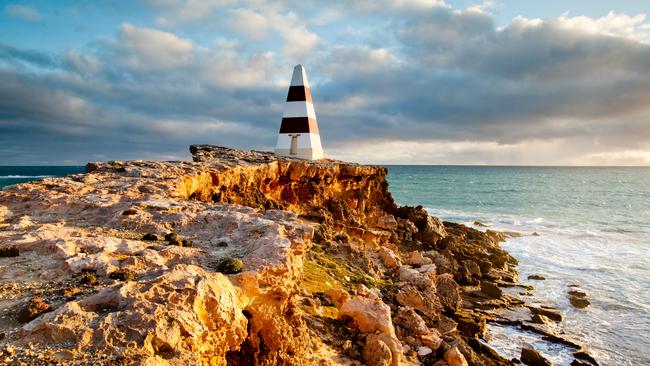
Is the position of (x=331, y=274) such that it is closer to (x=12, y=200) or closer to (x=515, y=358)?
(x=515, y=358)

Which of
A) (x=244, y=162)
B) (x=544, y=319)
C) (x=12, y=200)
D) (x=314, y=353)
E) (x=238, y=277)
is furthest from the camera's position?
(x=244, y=162)

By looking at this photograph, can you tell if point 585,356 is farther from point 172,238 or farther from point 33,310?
point 33,310

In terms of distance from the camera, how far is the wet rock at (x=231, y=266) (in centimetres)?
671

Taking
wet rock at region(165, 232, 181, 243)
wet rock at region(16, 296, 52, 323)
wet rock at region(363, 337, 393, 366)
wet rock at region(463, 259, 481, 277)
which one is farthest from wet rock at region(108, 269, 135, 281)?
wet rock at region(463, 259, 481, 277)

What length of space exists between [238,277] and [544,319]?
15.7 metres

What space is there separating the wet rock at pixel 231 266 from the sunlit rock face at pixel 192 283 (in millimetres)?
17

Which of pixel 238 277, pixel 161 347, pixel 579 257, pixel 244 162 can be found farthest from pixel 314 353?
pixel 579 257

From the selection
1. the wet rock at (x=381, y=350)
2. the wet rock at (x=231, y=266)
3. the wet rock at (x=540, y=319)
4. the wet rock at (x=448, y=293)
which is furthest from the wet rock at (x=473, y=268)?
the wet rock at (x=231, y=266)

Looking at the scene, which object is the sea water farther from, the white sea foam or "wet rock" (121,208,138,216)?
"wet rock" (121,208,138,216)

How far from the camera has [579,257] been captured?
2869 centimetres

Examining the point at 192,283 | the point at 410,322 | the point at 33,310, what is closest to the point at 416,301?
the point at 410,322

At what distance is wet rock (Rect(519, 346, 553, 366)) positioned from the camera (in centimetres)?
1313

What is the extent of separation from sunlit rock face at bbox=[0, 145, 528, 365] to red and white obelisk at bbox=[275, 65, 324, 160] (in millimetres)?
Answer: 8633

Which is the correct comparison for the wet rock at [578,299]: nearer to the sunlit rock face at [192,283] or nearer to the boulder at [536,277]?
the boulder at [536,277]
